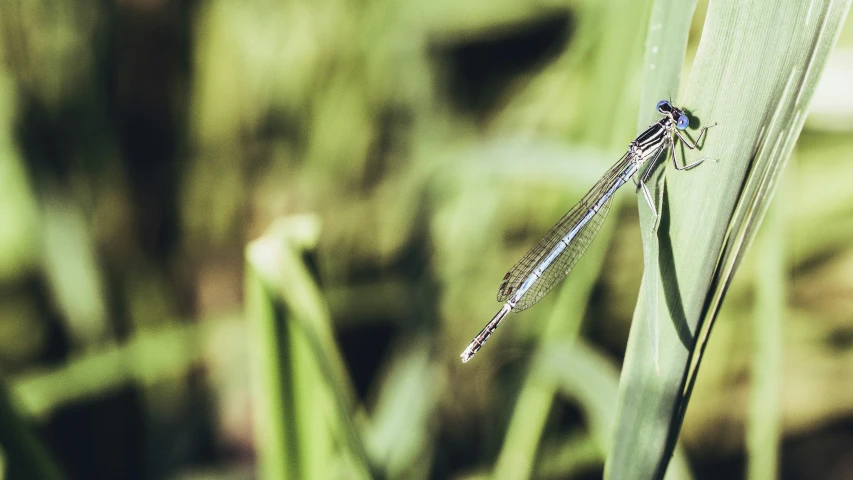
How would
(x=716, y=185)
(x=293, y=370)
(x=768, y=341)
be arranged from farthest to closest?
(x=768, y=341), (x=293, y=370), (x=716, y=185)

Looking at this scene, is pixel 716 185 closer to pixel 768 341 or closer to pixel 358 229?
pixel 768 341

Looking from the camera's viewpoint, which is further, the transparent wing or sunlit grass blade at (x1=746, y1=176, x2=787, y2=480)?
the transparent wing

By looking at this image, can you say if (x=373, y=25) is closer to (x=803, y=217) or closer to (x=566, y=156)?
(x=566, y=156)

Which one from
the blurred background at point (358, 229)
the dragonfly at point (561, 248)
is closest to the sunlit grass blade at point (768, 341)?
the dragonfly at point (561, 248)

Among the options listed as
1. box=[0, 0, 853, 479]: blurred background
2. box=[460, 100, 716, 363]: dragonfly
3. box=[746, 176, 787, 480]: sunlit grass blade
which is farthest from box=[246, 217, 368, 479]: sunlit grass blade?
box=[746, 176, 787, 480]: sunlit grass blade

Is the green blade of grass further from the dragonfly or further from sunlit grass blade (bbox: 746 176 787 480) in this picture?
sunlit grass blade (bbox: 746 176 787 480)

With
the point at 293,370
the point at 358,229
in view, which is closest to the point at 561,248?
the point at 293,370

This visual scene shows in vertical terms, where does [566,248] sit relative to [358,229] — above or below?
below

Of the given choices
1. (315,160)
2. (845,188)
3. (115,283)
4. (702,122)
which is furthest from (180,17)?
(845,188)
